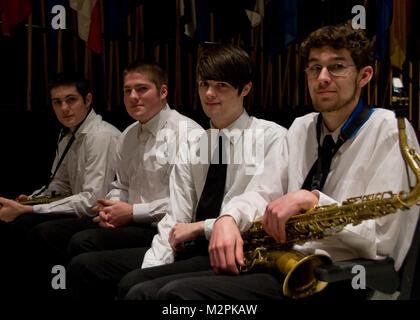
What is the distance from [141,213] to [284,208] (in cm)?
146

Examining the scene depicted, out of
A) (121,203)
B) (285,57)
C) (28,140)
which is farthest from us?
(285,57)

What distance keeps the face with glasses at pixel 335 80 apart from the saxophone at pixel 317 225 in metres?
0.37

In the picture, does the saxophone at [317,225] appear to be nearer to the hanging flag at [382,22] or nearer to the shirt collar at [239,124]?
the shirt collar at [239,124]

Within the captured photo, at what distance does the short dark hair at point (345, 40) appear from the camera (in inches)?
83.8

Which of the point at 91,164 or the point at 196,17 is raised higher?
the point at 196,17

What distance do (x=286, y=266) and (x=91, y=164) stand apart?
2.14 m

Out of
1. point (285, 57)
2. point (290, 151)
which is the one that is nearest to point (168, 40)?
point (285, 57)

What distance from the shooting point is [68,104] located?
3.78 m

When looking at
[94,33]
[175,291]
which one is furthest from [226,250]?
[94,33]

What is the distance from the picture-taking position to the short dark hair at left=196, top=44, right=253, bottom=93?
2.67 meters

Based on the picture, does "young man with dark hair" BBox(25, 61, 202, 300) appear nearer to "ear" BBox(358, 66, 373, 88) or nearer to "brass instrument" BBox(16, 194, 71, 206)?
"brass instrument" BBox(16, 194, 71, 206)

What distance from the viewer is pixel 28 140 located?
13.3 ft

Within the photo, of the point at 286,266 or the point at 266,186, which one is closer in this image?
the point at 286,266
